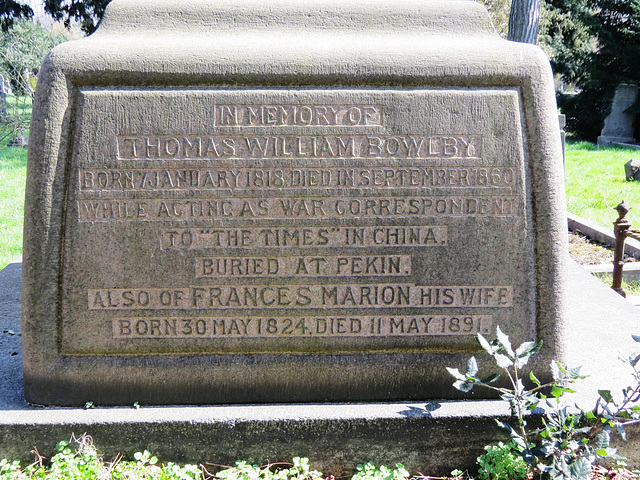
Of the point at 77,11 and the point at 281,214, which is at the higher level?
the point at 77,11

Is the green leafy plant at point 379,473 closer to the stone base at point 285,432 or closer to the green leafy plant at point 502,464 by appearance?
the stone base at point 285,432

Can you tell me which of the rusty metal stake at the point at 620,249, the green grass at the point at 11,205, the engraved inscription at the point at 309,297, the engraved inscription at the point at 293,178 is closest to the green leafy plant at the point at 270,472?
the engraved inscription at the point at 309,297

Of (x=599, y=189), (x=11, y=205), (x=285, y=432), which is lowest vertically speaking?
(x=11, y=205)

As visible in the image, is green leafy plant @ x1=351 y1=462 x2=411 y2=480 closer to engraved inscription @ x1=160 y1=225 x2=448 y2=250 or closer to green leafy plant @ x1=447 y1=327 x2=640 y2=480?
green leafy plant @ x1=447 y1=327 x2=640 y2=480

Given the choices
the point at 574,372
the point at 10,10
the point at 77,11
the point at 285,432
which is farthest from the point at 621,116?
the point at 285,432

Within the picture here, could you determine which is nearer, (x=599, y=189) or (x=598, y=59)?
(x=599, y=189)

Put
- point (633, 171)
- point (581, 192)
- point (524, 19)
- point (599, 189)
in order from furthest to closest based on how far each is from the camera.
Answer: point (633, 171) < point (599, 189) < point (581, 192) < point (524, 19)

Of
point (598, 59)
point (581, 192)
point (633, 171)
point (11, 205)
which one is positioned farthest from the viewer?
point (598, 59)

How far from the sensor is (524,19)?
7973 millimetres

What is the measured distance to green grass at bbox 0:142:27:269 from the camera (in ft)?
17.0

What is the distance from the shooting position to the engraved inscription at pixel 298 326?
7.13 feet

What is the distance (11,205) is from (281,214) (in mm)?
6399

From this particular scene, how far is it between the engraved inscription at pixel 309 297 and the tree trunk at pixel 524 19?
6.84 metres

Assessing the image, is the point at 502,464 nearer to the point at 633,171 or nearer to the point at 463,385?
the point at 463,385
